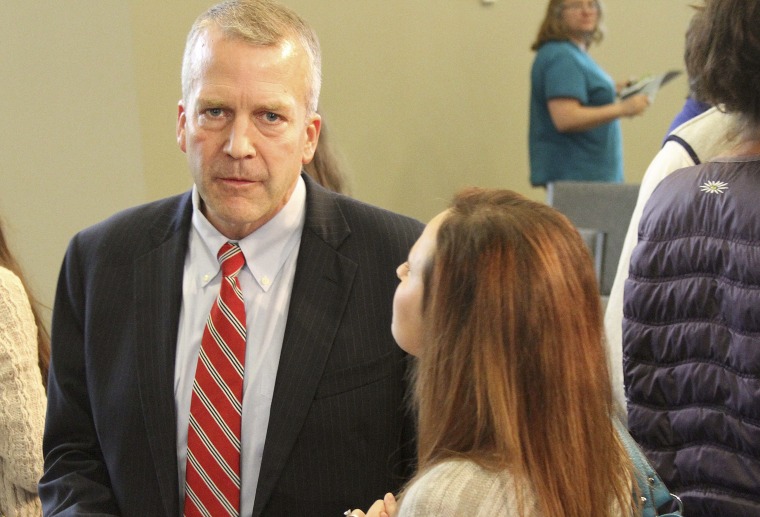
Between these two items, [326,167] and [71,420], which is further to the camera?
[326,167]

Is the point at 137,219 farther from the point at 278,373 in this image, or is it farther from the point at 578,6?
the point at 578,6

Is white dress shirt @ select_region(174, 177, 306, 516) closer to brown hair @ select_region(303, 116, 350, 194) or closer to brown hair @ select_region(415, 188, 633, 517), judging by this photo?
brown hair @ select_region(415, 188, 633, 517)

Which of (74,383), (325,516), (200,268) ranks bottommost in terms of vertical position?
(325,516)

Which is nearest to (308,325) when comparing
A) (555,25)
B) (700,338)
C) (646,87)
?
(700,338)

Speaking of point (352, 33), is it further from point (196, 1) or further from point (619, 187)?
point (619, 187)

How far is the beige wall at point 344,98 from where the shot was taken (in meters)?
3.63

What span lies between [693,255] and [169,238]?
961 mm

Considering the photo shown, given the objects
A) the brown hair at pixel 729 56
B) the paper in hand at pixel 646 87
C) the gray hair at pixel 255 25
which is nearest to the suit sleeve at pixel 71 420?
the gray hair at pixel 255 25

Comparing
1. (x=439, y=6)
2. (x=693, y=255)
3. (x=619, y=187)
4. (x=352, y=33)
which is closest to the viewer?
(x=693, y=255)

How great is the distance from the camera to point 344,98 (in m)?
5.42

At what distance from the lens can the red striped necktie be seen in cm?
172

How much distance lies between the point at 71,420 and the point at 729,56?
137 centimetres

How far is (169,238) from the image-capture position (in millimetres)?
1901

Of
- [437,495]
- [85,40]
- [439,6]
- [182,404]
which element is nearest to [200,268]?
[182,404]
